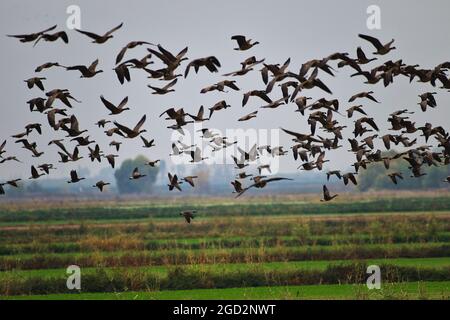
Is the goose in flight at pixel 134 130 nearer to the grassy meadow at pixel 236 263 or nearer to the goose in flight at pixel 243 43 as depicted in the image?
the goose in flight at pixel 243 43

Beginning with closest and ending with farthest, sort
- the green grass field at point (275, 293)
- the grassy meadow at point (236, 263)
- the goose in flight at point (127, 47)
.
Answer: the goose in flight at point (127, 47) < the green grass field at point (275, 293) < the grassy meadow at point (236, 263)

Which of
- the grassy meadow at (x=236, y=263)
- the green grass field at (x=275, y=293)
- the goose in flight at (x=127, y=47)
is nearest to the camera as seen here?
the goose in flight at (x=127, y=47)

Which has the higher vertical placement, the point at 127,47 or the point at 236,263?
the point at 127,47

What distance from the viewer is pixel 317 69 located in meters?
16.7

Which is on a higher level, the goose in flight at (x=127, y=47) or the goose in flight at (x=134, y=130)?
the goose in flight at (x=127, y=47)

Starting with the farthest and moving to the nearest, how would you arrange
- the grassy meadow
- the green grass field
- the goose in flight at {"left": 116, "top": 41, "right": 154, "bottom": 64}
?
the grassy meadow
the green grass field
the goose in flight at {"left": 116, "top": 41, "right": 154, "bottom": 64}

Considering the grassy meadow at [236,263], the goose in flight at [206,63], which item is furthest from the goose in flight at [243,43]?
the grassy meadow at [236,263]

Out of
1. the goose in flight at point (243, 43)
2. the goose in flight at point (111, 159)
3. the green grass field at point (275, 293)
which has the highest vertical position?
the goose in flight at point (243, 43)

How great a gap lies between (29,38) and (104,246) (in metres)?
21.5

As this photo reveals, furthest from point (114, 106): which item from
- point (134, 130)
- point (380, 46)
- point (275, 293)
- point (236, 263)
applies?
point (236, 263)

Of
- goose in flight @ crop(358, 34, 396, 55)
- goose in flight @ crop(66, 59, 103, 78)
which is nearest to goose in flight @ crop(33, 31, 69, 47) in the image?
goose in flight @ crop(66, 59, 103, 78)

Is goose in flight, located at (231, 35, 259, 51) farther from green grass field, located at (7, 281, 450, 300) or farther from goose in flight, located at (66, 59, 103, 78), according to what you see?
green grass field, located at (7, 281, 450, 300)

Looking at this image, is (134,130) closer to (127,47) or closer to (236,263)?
(127,47)

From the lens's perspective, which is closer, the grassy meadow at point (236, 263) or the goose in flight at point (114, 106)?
the goose in flight at point (114, 106)
